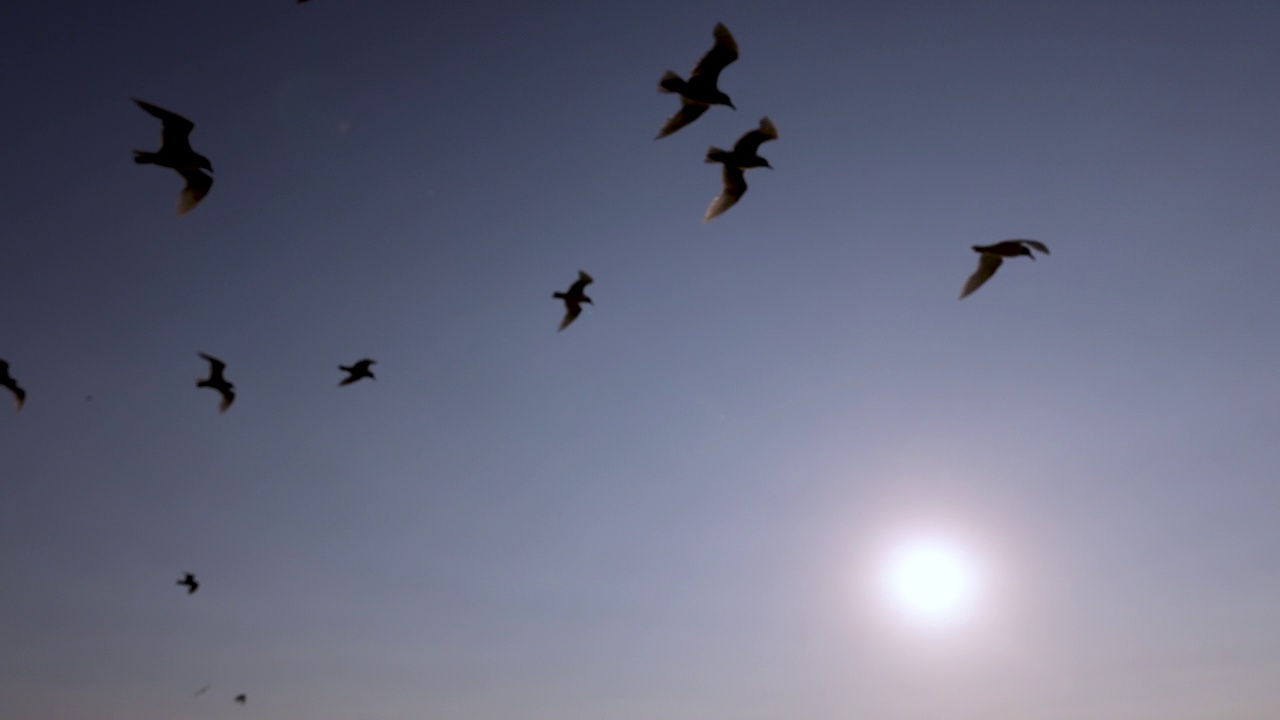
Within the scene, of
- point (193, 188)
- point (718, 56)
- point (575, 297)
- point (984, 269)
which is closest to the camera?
point (718, 56)

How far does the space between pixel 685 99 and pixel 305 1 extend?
24.4ft

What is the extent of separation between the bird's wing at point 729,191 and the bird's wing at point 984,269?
5875mm

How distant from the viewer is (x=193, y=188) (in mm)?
17531

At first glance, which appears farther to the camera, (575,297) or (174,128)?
(575,297)

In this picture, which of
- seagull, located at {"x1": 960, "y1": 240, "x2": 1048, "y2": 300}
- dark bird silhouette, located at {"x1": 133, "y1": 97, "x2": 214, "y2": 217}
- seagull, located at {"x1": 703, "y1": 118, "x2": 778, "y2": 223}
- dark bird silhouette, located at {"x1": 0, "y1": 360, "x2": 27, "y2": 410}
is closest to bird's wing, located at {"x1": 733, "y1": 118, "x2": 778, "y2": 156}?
seagull, located at {"x1": 703, "y1": 118, "x2": 778, "y2": 223}

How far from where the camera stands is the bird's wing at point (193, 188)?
56.7 ft

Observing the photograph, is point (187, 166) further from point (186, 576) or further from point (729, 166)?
point (186, 576)

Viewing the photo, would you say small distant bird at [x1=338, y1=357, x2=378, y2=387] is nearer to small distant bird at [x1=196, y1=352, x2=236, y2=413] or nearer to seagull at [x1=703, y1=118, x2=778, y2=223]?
small distant bird at [x1=196, y1=352, x2=236, y2=413]

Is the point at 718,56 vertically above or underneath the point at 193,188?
above

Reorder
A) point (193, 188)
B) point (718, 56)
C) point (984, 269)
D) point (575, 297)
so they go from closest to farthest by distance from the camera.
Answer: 1. point (718, 56)
2. point (193, 188)
3. point (984, 269)
4. point (575, 297)

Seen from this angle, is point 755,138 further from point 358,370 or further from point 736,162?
point 358,370

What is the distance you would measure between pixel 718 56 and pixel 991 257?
8.23m

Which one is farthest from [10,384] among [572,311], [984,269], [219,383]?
[984,269]

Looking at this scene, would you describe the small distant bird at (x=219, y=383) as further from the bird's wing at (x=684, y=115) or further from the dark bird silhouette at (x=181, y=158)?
the bird's wing at (x=684, y=115)
